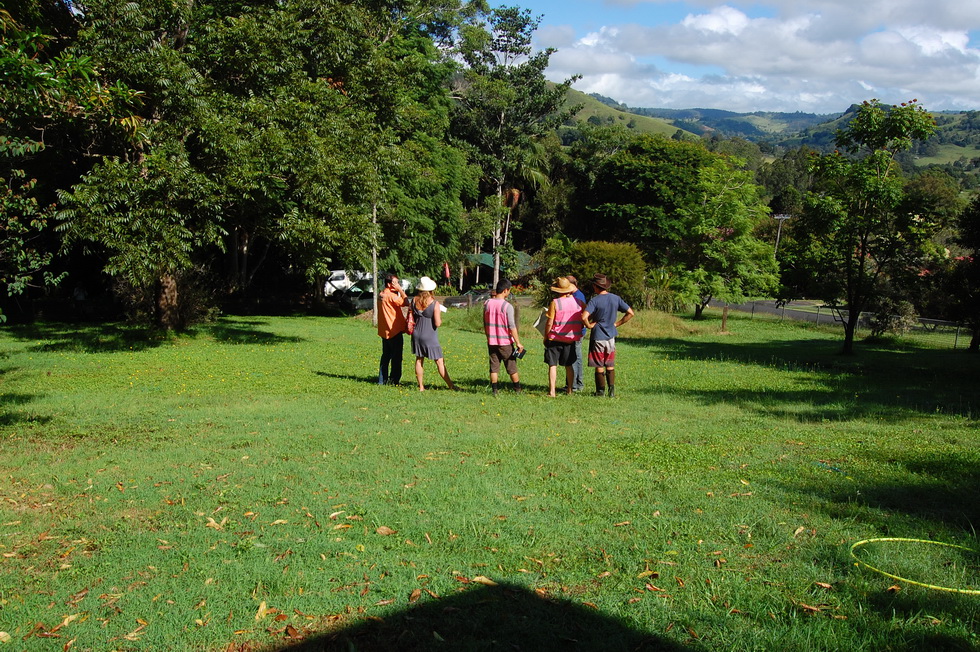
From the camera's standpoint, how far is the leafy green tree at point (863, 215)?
744 inches

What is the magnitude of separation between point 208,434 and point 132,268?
863 centimetres

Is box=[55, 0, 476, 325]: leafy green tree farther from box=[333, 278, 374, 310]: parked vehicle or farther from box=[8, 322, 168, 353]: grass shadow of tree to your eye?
box=[333, 278, 374, 310]: parked vehicle

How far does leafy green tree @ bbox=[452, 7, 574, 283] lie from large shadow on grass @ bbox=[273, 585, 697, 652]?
150 ft

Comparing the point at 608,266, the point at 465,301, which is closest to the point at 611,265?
the point at 608,266

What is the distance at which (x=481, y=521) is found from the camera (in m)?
5.39

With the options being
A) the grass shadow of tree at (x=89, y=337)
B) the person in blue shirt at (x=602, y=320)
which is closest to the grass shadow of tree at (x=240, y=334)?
the grass shadow of tree at (x=89, y=337)

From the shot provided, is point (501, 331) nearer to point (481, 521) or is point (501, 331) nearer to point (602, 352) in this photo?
point (602, 352)

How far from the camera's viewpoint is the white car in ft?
120

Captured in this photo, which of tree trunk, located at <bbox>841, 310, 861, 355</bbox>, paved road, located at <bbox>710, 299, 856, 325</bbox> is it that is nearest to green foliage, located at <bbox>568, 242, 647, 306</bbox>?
tree trunk, located at <bbox>841, 310, 861, 355</bbox>

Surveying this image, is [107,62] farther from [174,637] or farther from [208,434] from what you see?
[174,637]

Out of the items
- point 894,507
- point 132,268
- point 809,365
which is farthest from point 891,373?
point 132,268

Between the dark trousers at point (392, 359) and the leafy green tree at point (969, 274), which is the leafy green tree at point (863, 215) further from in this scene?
the dark trousers at point (392, 359)

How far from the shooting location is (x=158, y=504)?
5.95 meters

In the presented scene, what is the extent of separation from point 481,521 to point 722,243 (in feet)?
85.9
